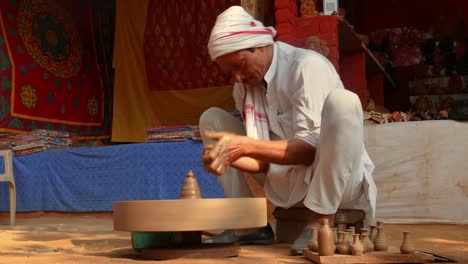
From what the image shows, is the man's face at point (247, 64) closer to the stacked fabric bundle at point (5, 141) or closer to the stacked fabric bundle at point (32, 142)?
the stacked fabric bundle at point (32, 142)

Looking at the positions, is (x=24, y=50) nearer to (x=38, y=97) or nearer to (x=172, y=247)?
(x=38, y=97)

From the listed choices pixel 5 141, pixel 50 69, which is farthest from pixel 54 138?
pixel 50 69

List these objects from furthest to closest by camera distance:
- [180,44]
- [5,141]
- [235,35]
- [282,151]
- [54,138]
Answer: [180,44] < [54,138] < [5,141] < [235,35] < [282,151]

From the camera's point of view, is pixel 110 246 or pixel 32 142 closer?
pixel 110 246

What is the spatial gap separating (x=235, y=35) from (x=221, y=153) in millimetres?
647

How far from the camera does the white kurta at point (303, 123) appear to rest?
2.75 m

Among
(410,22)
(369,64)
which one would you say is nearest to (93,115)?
(369,64)

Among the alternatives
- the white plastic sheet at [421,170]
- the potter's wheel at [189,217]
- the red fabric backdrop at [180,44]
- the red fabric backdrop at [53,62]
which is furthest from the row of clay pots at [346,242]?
the red fabric backdrop at [53,62]

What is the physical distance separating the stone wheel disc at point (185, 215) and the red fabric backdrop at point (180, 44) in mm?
4209

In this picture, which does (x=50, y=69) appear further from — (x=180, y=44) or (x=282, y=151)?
(x=282, y=151)

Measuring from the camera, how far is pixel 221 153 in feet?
8.07

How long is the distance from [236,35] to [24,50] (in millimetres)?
4719

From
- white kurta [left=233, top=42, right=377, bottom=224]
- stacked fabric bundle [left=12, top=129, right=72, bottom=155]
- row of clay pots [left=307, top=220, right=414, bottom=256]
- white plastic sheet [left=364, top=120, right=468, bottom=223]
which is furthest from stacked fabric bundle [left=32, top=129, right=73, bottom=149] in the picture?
row of clay pots [left=307, top=220, right=414, bottom=256]

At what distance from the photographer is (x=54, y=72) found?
7.32m
